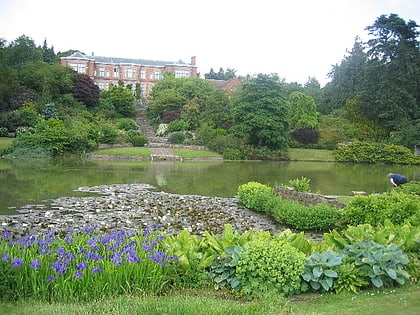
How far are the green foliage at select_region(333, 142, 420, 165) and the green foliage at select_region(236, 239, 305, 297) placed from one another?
38223 mm

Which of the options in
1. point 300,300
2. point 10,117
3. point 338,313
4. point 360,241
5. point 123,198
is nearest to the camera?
point 338,313

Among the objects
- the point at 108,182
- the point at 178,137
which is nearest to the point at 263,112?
the point at 178,137

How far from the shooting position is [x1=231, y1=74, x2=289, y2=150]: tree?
38812 millimetres

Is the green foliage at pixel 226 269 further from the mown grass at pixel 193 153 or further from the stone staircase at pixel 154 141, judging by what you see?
the mown grass at pixel 193 153

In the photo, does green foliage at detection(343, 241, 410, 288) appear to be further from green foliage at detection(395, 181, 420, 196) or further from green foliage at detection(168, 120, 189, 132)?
green foliage at detection(168, 120, 189, 132)

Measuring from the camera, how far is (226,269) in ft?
17.3

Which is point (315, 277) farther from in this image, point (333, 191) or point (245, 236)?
point (333, 191)

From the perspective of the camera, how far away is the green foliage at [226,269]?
514 cm

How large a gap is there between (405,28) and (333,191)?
37982 millimetres

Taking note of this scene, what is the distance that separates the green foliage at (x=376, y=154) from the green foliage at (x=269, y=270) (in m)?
38.2

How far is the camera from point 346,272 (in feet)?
16.7

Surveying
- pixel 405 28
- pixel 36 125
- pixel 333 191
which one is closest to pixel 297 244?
pixel 333 191

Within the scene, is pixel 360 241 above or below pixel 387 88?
below

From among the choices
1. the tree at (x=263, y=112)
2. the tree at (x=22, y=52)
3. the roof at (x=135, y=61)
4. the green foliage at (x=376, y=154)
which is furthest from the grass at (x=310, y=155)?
the tree at (x=22, y=52)
